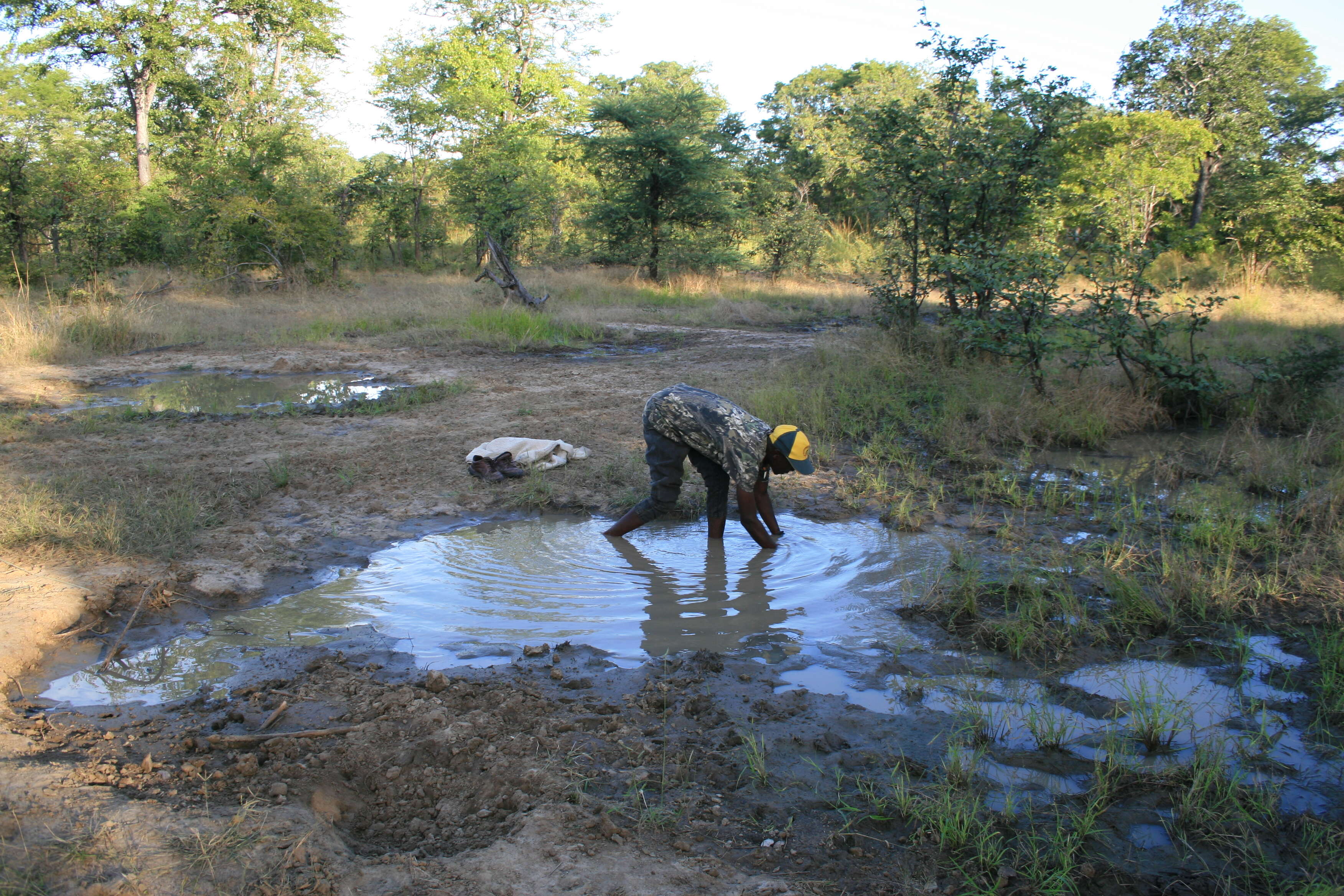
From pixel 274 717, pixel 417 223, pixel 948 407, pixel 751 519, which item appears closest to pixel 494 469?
pixel 751 519

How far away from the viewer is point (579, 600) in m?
4.53

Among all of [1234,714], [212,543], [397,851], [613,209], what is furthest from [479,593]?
[613,209]

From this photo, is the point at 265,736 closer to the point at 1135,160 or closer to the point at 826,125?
the point at 1135,160

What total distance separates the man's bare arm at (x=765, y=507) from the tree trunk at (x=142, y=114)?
75.8 ft

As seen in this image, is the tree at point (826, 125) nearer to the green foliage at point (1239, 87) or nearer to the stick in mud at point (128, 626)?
the green foliage at point (1239, 87)

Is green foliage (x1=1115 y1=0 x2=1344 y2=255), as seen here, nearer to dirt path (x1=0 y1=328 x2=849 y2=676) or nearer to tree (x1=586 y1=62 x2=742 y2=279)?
tree (x1=586 y1=62 x2=742 y2=279)

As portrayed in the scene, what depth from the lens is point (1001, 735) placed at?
3.10 m

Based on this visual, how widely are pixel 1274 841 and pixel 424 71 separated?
100ft

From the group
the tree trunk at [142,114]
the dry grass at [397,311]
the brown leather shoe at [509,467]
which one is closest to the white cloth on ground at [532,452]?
the brown leather shoe at [509,467]

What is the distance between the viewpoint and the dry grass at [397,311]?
11.9 meters

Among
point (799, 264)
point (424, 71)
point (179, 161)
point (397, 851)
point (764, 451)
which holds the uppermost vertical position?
point (424, 71)

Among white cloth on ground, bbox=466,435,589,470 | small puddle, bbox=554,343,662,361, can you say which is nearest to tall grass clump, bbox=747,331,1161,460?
white cloth on ground, bbox=466,435,589,470

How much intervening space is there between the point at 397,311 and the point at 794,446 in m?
12.6

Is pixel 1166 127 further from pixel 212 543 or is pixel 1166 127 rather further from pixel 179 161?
pixel 179 161
